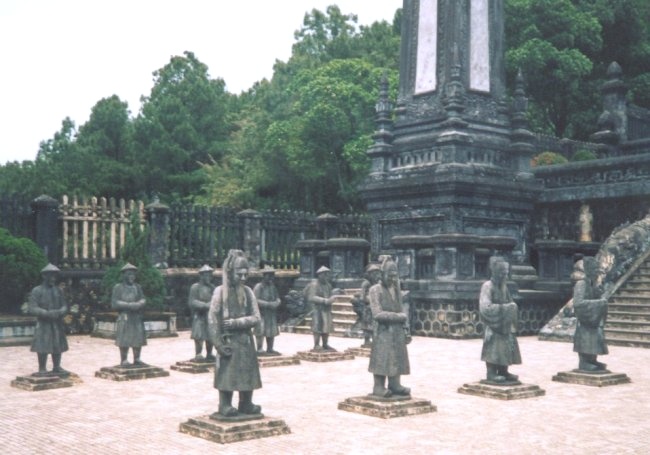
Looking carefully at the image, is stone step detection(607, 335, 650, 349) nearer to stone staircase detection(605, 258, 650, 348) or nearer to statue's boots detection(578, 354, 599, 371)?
stone staircase detection(605, 258, 650, 348)

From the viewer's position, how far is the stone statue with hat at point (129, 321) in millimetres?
12695

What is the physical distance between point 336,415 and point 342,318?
35.7ft

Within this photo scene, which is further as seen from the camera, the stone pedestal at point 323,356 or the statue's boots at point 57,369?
the stone pedestal at point 323,356

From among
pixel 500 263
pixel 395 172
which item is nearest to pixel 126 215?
pixel 395 172

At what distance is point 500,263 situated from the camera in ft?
35.9

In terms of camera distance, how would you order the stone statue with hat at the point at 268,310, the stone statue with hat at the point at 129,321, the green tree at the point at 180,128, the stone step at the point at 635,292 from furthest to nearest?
the green tree at the point at 180,128
the stone step at the point at 635,292
the stone statue with hat at the point at 268,310
the stone statue with hat at the point at 129,321

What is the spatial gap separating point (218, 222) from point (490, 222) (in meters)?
7.90

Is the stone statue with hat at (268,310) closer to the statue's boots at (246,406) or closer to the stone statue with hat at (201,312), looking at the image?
the stone statue with hat at (201,312)

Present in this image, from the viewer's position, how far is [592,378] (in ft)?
38.4

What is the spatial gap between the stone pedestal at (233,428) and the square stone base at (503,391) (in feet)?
11.3

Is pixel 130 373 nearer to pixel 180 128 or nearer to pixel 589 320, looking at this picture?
pixel 589 320

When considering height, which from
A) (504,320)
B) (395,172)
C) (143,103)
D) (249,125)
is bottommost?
(504,320)

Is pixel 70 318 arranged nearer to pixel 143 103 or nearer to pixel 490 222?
pixel 490 222

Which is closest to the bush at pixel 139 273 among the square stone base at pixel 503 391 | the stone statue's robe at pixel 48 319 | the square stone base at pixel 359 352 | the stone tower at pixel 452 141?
the square stone base at pixel 359 352
